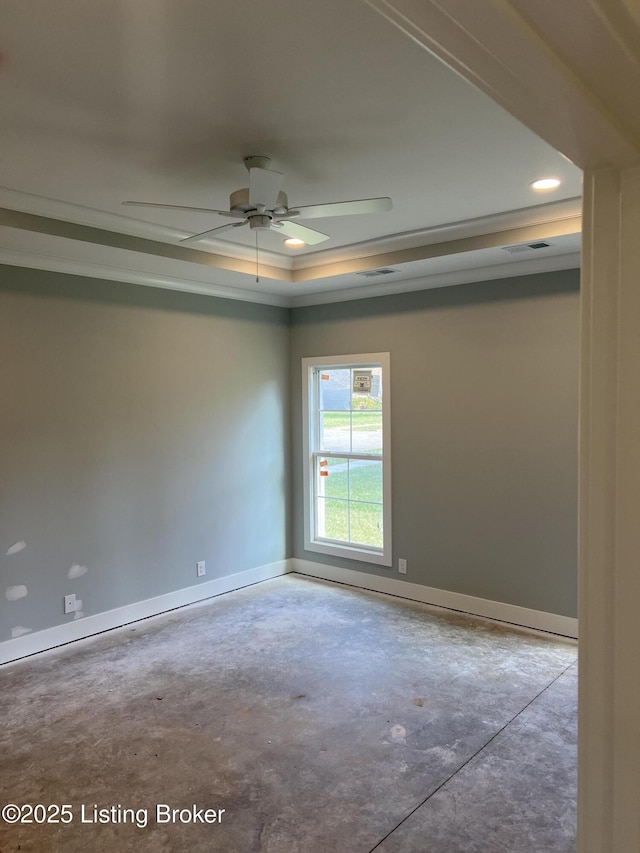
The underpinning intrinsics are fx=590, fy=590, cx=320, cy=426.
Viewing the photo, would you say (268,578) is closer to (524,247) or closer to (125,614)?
(125,614)

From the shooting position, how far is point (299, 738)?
9.37 feet

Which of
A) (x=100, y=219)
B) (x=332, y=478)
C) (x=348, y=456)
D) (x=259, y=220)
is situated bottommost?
(x=332, y=478)

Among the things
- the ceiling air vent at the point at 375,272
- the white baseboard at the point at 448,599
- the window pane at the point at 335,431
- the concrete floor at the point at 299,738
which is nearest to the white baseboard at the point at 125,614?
the concrete floor at the point at 299,738

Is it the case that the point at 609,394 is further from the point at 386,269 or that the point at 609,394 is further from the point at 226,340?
the point at 226,340

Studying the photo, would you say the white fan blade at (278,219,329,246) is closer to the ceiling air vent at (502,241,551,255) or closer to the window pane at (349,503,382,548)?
the ceiling air vent at (502,241,551,255)

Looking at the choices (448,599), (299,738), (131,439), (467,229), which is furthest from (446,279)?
(299,738)

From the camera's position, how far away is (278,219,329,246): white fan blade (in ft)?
9.75

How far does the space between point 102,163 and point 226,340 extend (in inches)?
94.7

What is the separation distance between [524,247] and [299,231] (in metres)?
1.55

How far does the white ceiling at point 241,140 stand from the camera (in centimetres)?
178

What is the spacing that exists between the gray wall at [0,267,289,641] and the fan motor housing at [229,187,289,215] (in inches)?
71.8

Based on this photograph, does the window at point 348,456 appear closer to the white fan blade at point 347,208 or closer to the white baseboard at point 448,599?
the white baseboard at point 448,599

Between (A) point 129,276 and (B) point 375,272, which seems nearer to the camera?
(A) point 129,276

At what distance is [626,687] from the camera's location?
108 centimetres
